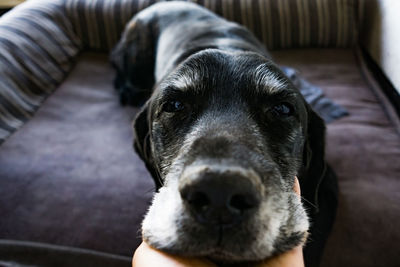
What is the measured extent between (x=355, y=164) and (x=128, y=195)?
1.55 m

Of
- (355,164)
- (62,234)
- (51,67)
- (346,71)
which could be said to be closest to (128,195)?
(62,234)

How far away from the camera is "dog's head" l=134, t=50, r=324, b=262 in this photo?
3.22ft

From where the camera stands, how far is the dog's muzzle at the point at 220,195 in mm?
949

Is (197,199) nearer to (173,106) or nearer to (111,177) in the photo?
(173,106)

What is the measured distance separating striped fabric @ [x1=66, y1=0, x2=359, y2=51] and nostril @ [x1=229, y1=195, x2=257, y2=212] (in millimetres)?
3068

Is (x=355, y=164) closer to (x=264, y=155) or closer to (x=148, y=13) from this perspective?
(x=264, y=155)

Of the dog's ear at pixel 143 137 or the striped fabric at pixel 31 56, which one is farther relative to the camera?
the striped fabric at pixel 31 56

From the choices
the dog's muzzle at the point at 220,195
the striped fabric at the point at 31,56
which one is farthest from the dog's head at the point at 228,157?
the striped fabric at the point at 31,56

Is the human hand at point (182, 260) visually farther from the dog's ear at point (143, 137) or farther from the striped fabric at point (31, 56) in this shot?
the striped fabric at point (31, 56)

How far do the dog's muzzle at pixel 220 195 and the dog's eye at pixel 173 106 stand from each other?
0.65 metres

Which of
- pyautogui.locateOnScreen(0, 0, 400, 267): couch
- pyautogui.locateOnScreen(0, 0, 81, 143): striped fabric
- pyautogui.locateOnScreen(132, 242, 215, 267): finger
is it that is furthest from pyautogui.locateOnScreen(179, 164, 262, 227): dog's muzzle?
pyautogui.locateOnScreen(0, 0, 81, 143): striped fabric

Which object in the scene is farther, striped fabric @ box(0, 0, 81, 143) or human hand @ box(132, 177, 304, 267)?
striped fabric @ box(0, 0, 81, 143)

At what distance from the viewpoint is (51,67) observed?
128 inches

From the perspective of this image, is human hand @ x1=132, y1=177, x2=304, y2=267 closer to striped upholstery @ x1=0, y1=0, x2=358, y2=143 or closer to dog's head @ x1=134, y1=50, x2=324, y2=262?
dog's head @ x1=134, y1=50, x2=324, y2=262
